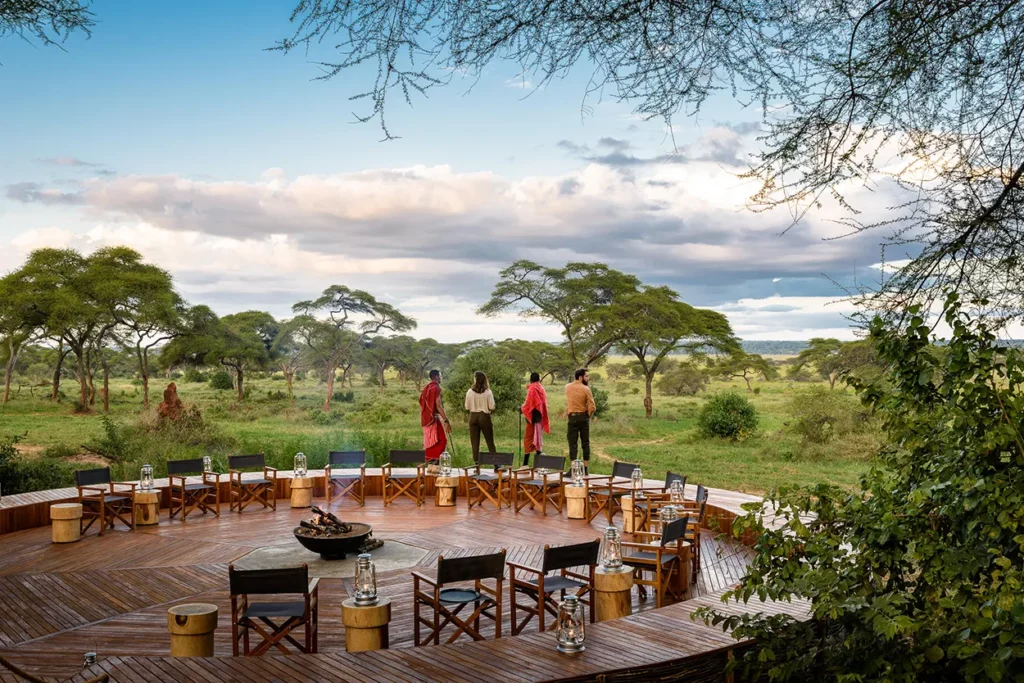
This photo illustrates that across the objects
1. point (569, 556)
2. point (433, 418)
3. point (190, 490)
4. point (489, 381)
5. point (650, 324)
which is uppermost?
point (650, 324)

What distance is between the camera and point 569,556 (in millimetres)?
5770

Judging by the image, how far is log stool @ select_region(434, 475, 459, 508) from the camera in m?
10.6

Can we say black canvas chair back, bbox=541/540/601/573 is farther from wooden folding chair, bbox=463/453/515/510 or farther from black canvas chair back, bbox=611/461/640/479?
wooden folding chair, bbox=463/453/515/510

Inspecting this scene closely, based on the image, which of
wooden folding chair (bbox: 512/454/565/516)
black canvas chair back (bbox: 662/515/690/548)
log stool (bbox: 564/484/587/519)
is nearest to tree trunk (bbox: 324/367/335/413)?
wooden folding chair (bbox: 512/454/565/516)

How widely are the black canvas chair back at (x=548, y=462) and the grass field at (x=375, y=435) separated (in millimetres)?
4160

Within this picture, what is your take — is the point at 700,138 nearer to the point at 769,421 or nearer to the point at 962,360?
the point at 962,360

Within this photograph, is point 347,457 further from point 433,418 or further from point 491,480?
point 491,480

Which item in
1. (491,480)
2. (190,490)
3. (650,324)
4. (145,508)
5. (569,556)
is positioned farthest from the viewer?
(650,324)

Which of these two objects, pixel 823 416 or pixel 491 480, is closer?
pixel 491 480

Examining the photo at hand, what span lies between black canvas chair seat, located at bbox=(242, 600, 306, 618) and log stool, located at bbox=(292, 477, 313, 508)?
513cm

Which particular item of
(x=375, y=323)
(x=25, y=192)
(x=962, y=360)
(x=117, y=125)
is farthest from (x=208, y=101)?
(x=375, y=323)

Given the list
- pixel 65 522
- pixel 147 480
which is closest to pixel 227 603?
pixel 65 522

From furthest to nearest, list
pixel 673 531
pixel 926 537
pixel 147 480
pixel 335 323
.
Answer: pixel 335 323 < pixel 147 480 < pixel 673 531 < pixel 926 537

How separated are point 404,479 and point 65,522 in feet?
13.4
